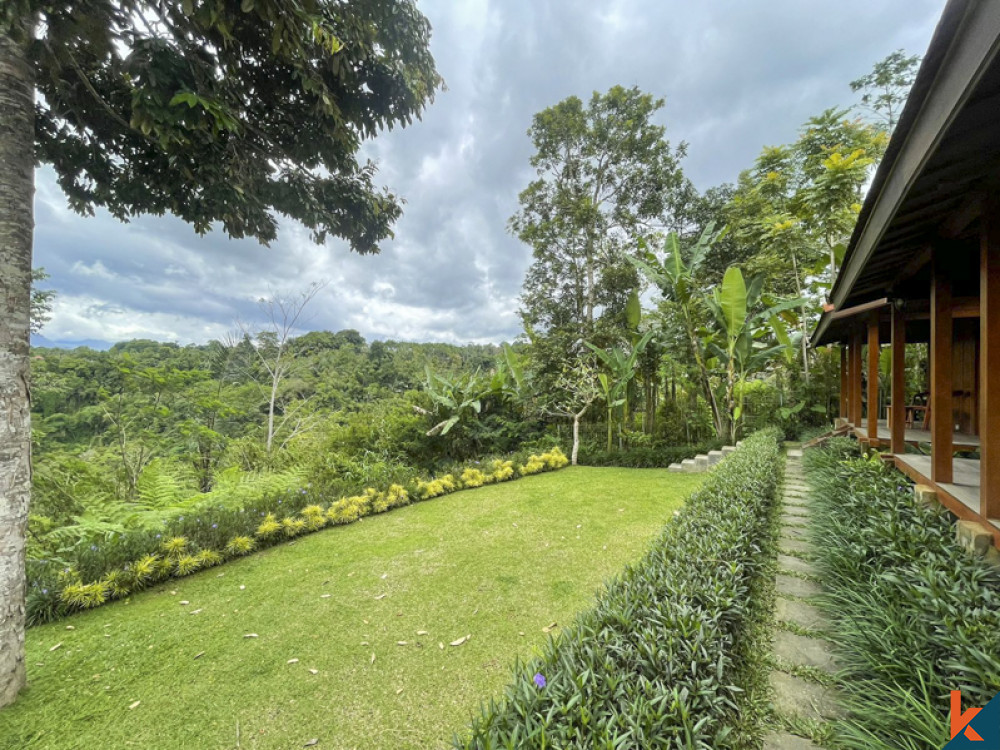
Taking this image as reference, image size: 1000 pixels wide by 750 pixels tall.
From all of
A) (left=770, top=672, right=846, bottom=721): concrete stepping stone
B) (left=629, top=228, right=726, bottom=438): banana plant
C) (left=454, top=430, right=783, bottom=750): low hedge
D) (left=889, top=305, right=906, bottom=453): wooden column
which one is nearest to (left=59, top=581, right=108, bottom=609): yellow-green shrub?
(left=454, top=430, right=783, bottom=750): low hedge

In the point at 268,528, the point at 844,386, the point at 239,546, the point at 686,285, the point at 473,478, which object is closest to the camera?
the point at 239,546

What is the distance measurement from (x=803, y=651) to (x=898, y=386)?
2.87 meters

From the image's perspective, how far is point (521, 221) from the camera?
33.9ft

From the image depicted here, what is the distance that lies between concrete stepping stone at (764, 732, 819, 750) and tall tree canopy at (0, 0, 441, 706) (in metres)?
3.53

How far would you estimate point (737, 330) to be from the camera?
21.2 feet

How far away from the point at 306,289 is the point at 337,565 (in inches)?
279

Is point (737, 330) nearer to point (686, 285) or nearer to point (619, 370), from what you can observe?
point (686, 285)

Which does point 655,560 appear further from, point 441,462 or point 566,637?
→ point 441,462

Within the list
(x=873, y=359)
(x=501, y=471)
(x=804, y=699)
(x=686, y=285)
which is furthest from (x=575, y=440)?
(x=804, y=699)

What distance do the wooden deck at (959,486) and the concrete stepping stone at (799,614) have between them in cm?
91

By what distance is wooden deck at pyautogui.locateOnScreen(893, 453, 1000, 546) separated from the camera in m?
1.96

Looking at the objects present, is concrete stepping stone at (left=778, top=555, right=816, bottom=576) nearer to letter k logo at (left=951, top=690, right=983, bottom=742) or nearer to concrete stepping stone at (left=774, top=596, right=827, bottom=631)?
concrete stepping stone at (left=774, top=596, right=827, bottom=631)

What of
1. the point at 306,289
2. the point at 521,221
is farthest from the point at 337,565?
the point at 521,221

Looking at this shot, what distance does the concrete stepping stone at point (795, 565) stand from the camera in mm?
2652
